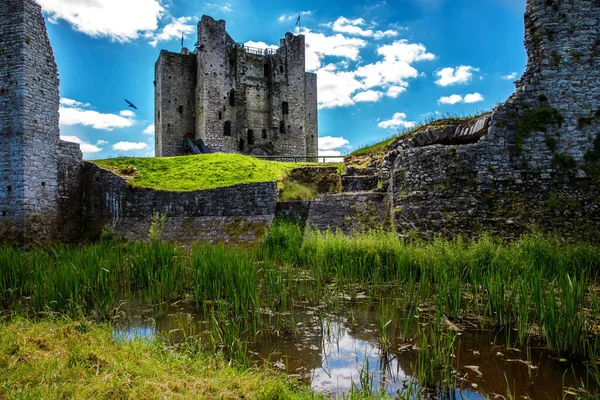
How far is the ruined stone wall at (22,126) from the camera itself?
43.5 feet

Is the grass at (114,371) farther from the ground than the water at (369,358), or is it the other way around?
the grass at (114,371)

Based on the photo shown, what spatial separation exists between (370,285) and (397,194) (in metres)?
3.95

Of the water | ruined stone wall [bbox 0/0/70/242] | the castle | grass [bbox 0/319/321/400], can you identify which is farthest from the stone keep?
grass [bbox 0/319/321/400]

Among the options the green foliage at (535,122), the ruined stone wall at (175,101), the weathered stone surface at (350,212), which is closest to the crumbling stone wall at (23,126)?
the weathered stone surface at (350,212)

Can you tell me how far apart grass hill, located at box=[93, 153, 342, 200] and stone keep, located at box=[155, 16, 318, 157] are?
14.7 metres

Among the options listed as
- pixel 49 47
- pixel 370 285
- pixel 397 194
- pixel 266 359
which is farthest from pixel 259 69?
pixel 266 359

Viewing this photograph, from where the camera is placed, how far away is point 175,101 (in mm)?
35031

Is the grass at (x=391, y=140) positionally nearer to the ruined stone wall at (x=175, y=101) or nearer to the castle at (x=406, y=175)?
the castle at (x=406, y=175)

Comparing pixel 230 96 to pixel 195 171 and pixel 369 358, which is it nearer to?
pixel 195 171

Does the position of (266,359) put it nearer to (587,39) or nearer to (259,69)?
(587,39)

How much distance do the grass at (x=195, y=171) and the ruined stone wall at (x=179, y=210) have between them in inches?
21.2

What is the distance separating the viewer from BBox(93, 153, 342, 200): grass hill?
1599 cm

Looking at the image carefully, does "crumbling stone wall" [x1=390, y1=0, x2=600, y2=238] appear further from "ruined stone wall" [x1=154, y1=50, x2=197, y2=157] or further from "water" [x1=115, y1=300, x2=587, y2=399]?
"ruined stone wall" [x1=154, y1=50, x2=197, y2=157]

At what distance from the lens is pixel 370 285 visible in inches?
285
